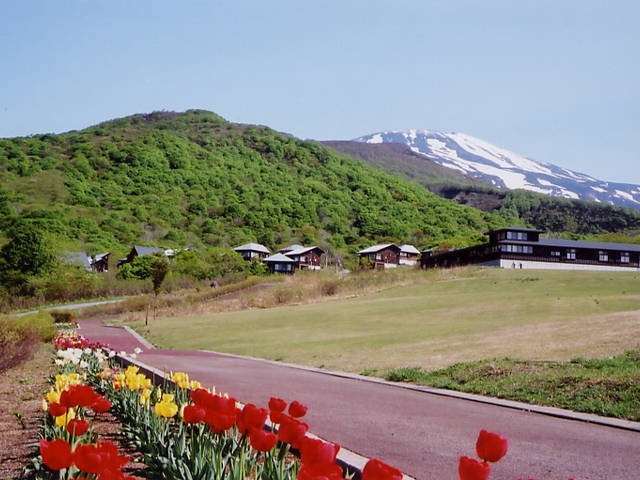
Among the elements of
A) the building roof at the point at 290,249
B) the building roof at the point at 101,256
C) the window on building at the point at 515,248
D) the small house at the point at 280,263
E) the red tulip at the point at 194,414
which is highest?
the red tulip at the point at 194,414

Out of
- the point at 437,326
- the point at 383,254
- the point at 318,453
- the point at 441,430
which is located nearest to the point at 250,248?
the point at 383,254

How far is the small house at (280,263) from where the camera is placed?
94250 mm

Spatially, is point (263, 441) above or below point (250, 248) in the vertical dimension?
above

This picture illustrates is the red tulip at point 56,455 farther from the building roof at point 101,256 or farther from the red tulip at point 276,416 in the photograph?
the building roof at point 101,256

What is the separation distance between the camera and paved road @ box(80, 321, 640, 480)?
218 inches

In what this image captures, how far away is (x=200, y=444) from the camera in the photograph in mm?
3633

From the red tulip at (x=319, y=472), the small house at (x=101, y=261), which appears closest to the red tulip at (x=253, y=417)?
the red tulip at (x=319, y=472)

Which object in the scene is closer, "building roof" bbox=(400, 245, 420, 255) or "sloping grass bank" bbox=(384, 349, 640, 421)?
"sloping grass bank" bbox=(384, 349, 640, 421)

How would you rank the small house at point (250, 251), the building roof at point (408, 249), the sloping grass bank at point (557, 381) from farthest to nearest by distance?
the building roof at point (408, 249), the small house at point (250, 251), the sloping grass bank at point (557, 381)

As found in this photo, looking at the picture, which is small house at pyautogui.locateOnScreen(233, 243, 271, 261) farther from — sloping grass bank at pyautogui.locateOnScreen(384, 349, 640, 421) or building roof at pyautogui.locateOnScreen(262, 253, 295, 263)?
sloping grass bank at pyautogui.locateOnScreen(384, 349, 640, 421)

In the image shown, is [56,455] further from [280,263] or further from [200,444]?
[280,263]

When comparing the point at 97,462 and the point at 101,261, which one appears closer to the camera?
the point at 97,462

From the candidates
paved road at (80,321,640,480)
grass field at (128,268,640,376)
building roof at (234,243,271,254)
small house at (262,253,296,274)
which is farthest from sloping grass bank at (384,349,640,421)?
building roof at (234,243,271,254)

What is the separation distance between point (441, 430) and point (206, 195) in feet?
368
